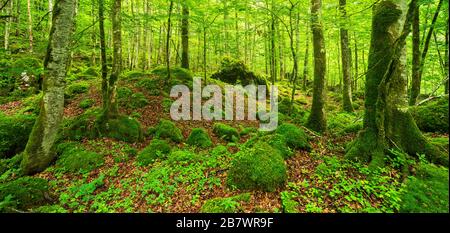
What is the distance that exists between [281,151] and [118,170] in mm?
4725

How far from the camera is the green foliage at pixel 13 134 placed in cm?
709

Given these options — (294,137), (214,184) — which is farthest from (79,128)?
(294,137)

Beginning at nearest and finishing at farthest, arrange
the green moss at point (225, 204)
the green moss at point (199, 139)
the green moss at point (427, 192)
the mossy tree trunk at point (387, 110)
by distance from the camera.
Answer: the green moss at point (427, 192)
the green moss at point (225, 204)
the mossy tree trunk at point (387, 110)
the green moss at point (199, 139)

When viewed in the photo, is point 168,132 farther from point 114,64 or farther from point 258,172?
point 258,172

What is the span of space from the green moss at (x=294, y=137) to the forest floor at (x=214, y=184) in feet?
0.81

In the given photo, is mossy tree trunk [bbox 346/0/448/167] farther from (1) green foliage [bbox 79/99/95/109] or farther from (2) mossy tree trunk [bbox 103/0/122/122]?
(1) green foliage [bbox 79/99/95/109]

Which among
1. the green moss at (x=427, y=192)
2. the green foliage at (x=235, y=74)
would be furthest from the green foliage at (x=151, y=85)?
the green moss at (x=427, y=192)

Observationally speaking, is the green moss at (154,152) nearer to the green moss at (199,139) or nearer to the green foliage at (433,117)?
the green moss at (199,139)

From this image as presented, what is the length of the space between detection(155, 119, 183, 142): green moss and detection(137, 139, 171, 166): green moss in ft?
1.93

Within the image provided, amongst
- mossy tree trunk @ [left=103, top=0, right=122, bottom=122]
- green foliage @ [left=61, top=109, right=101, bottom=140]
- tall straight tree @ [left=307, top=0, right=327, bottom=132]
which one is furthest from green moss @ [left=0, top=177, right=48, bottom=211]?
tall straight tree @ [left=307, top=0, right=327, bottom=132]

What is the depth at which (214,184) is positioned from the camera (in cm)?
516

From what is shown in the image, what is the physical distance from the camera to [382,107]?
487 centimetres

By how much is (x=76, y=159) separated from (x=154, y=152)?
225cm

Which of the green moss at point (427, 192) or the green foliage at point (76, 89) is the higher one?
the green foliage at point (76, 89)
